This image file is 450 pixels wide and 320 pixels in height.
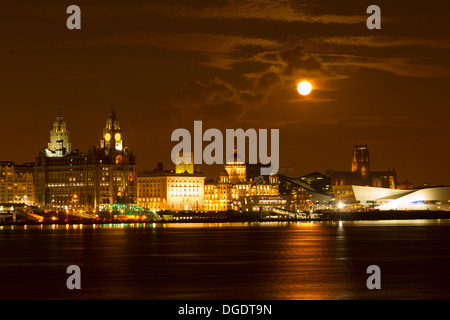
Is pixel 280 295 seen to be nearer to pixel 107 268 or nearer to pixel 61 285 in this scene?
pixel 61 285

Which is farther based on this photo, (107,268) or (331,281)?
(107,268)

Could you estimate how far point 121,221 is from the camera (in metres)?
189

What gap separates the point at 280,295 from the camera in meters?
39.7

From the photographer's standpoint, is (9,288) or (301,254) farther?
(301,254)

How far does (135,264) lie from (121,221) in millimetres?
133664
